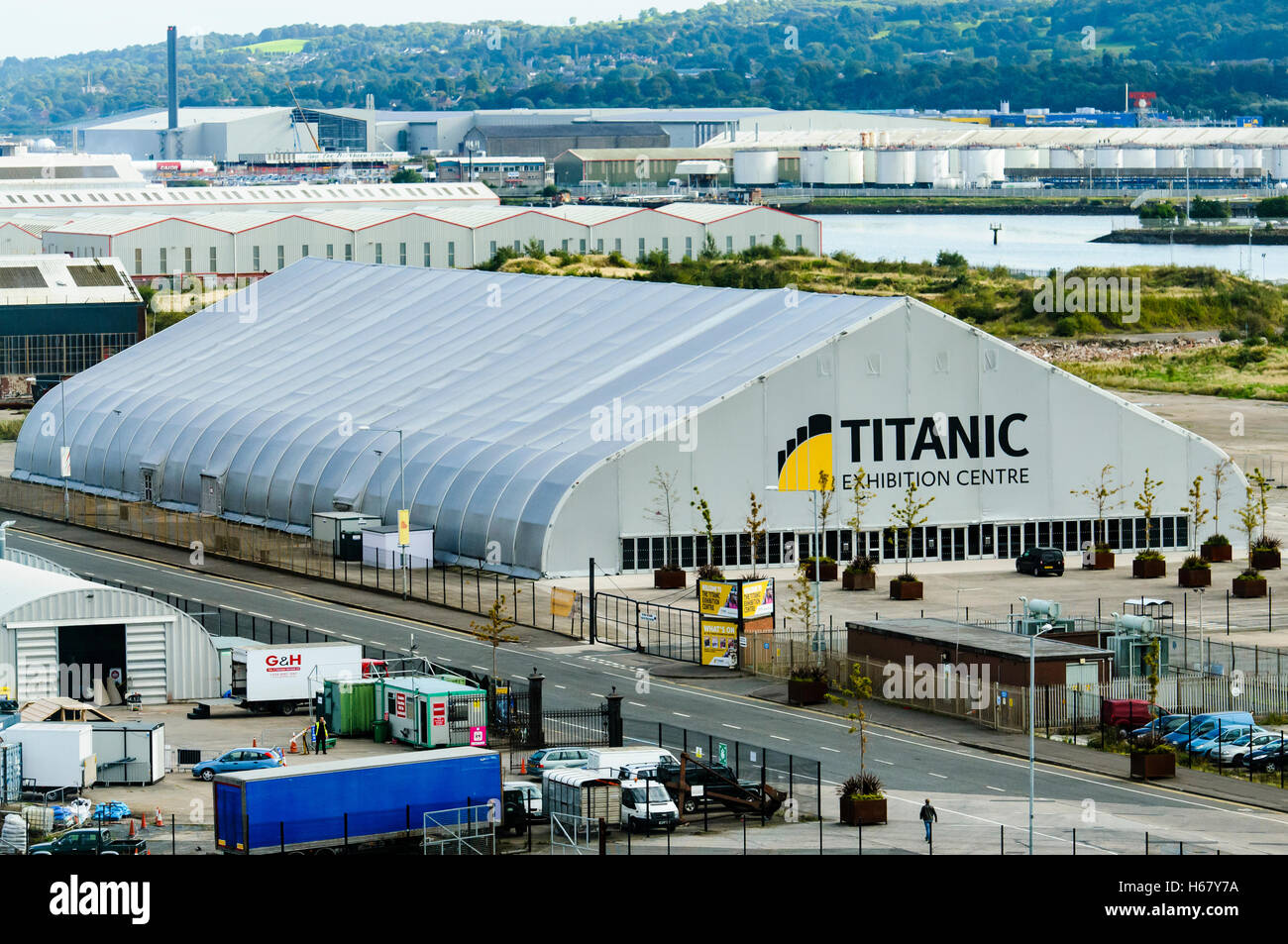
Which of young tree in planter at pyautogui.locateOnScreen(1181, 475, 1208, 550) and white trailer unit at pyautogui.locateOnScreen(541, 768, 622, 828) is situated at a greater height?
young tree in planter at pyautogui.locateOnScreen(1181, 475, 1208, 550)

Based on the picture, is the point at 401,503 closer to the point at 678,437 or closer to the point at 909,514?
the point at 678,437

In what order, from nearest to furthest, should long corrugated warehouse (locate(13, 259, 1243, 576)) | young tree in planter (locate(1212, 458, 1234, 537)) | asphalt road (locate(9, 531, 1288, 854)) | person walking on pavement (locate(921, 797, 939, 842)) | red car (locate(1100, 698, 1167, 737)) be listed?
person walking on pavement (locate(921, 797, 939, 842)) → asphalt road (locate(9, 531, 1288, 854)) → red car (locate(1100, 698, 1167, 737)) → long corrugated warehouse (locate(13, 259, 1243, 576)) → young tree in planter (locate(1212, 458, 1234, 537))

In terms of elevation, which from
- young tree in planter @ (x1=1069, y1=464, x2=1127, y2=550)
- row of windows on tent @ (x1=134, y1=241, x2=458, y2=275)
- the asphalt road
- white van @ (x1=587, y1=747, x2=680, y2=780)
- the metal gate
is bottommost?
the asphalt road

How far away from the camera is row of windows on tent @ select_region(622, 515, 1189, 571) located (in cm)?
8831

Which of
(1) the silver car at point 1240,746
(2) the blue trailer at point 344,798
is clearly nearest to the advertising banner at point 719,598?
(1) the silver car at point 1240,746

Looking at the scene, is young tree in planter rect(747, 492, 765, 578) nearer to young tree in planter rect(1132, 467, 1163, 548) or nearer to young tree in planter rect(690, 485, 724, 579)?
young tree in planter rect(690, 485, 724, 579)

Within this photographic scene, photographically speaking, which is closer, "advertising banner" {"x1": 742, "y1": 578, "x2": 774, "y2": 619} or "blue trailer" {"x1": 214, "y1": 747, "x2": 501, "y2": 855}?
"blue trailer" {"x1": 214, "y1": 747, "x2": 501, "y2": 855}

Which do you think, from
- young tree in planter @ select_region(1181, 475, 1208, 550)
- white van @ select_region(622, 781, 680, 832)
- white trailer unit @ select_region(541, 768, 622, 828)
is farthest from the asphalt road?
young tree in planter @ select_region(1181, 475, 1208, 550)

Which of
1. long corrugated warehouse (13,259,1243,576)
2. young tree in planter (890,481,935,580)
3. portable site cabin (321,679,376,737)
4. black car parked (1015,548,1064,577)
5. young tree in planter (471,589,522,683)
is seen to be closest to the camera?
portable site cabin (321,679,376,737)

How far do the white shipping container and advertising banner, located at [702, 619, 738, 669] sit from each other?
1189 centimetres

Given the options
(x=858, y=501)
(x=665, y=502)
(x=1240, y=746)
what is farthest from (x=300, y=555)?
(x=1240, y=746)

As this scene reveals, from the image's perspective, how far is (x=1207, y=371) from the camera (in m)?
167
